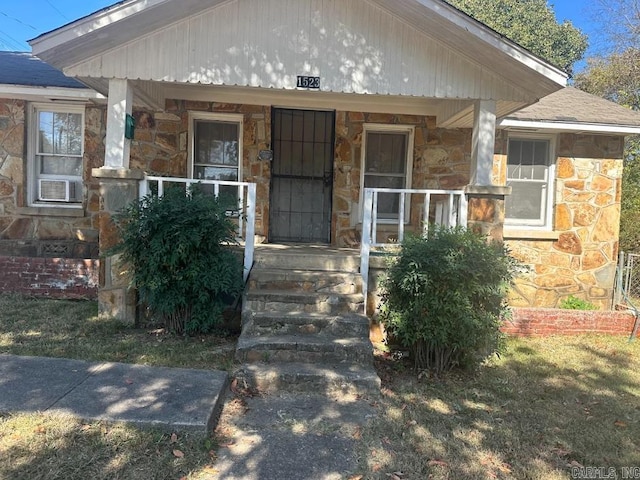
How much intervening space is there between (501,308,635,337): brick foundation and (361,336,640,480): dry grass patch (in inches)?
35.8

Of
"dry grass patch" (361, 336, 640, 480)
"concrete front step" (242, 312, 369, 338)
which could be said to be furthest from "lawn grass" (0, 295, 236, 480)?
"dry grass patch" (361, 336, 640, 480)

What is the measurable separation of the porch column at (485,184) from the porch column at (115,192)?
394 centimetres

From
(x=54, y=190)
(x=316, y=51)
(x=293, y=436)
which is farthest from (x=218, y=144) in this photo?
(x=293, y=436)

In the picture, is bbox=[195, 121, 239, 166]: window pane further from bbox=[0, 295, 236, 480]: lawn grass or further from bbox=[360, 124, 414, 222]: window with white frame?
bbox=[0, 295, 236, 480]: lawn grass

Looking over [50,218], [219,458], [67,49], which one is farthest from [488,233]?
[50,218]

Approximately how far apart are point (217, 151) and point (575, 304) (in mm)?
6137

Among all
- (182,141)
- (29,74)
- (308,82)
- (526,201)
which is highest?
(29,74)

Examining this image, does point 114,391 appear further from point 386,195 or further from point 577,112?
point 577,112

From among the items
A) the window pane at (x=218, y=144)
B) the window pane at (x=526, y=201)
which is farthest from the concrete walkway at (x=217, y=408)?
the window pane at (x=526, y=201)

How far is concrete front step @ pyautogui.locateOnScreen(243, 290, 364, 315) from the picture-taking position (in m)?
4.93

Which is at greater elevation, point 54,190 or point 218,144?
point 218,144

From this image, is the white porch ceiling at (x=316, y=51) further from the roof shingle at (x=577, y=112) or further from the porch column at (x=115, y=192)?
the roof shingle at (x=577, y=112)

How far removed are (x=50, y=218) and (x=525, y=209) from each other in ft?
24.8

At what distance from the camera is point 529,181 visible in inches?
298
